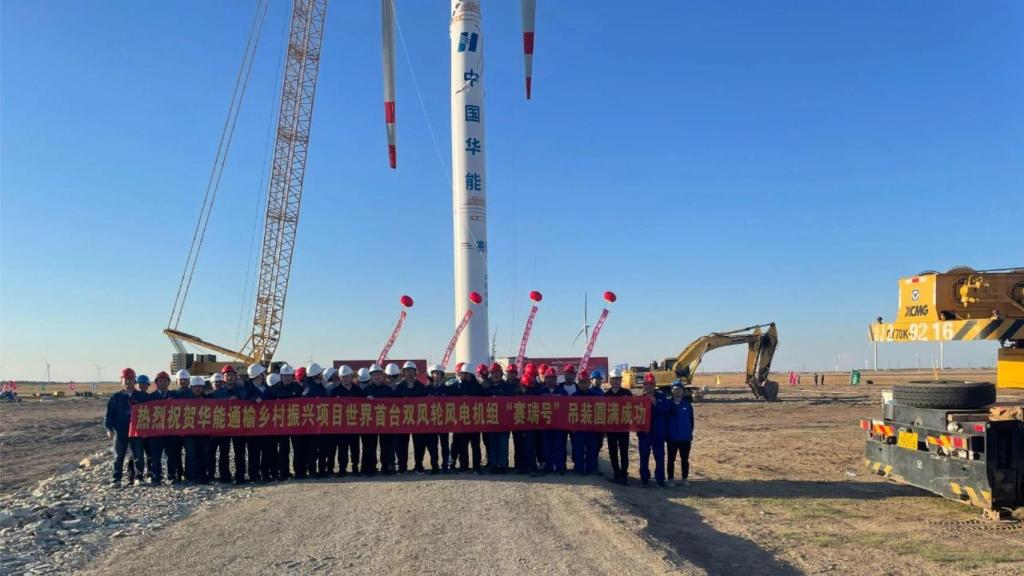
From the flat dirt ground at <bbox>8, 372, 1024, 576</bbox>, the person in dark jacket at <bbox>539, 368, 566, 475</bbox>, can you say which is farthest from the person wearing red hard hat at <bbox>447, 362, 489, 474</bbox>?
the person in dark jacket at <bbox>539, 368, 566, 475</bbox>

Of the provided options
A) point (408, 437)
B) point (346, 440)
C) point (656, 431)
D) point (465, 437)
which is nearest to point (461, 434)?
point (465, 437)

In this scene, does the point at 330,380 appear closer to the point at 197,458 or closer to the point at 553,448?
the point at 197,458

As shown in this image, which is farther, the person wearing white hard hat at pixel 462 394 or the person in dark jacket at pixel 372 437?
the person wearing white hard hat at pixel 462 394

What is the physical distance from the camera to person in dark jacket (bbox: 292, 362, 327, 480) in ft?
41.0

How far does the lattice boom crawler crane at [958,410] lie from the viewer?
9.30 meters

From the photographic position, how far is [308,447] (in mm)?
12578

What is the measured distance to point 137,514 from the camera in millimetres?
10117

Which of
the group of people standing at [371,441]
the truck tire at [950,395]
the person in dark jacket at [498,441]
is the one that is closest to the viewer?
the truck tire at [950,395]

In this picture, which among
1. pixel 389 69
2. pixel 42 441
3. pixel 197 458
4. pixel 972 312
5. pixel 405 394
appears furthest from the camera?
pixel 389 69

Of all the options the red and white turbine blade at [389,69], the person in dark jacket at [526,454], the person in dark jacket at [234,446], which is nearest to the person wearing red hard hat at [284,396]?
the person in dark jacket at [234,446]

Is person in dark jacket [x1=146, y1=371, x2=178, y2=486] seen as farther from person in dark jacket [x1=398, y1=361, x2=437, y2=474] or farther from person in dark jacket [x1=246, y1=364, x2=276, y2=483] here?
person in dark jacket [x1=398, y1=361, x2=437, y2=474]

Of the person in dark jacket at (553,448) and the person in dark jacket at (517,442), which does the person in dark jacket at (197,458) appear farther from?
the person in dark jacket at (553,448)

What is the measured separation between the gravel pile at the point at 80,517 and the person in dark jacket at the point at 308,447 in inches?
41.8

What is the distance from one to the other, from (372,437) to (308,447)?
1.16m
